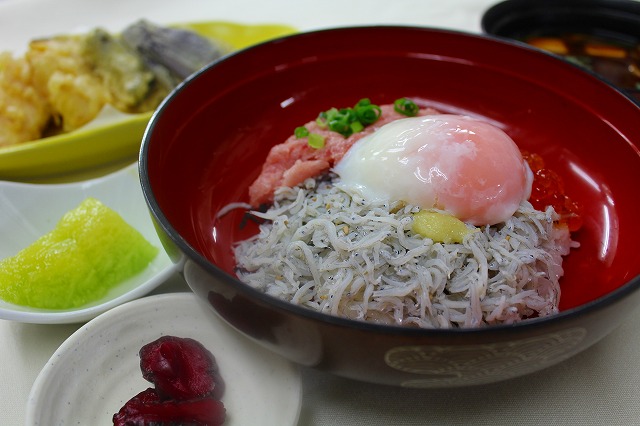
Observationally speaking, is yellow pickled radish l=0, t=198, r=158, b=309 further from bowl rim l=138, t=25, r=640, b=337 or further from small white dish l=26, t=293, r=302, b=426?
bowl rim l=138, t=25, r=640, b=337

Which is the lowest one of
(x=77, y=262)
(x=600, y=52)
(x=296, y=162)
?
(x=77, y=262)

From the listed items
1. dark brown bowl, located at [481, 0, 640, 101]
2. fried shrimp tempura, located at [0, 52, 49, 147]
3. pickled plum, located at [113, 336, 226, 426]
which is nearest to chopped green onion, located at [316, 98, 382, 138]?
pickled plum, located at [113, 336, 226, 426]

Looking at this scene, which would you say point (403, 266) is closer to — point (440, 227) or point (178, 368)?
point (440, 227)

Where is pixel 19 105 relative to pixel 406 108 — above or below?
below

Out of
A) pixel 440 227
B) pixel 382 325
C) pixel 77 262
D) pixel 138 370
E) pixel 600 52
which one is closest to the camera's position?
pixel 382 325

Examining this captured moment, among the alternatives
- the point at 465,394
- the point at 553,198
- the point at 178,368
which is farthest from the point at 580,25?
the point at 178,368

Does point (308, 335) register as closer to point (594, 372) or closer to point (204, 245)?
point (204, 245)
